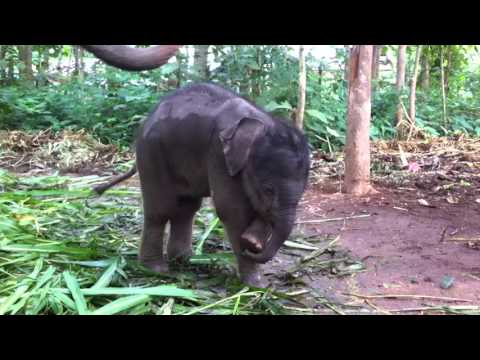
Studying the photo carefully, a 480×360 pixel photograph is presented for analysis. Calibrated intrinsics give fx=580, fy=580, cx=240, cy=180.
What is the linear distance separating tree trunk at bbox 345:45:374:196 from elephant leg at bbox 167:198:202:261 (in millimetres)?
2577

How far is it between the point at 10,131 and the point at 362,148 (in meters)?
6.19

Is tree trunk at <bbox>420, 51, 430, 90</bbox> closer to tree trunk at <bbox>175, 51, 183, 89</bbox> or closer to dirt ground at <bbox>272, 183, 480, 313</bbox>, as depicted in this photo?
tree trunk at <bbox>175, 51, 183, 89</bbox>

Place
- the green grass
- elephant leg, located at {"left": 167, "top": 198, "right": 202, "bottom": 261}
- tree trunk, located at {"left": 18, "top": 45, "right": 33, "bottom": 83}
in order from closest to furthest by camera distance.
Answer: the green grass
elephant leg, located at {"left": 167, "top": 198, "right": 202, "bottom": 261}
tree trunk, located at {"left": 18, "top": 45, "right": 33, "bottom": 83}

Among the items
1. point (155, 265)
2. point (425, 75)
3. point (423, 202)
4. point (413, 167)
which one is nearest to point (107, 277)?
point (155, 265)

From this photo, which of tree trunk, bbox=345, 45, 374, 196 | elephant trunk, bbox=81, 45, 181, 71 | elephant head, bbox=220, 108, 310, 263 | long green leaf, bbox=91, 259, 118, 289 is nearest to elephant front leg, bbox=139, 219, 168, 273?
long green leaf, bbox=91, 259, 118, 289

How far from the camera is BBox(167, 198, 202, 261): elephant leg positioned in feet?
13.6

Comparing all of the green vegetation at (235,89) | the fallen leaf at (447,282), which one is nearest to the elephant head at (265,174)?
the fallen leaf at (447,282)

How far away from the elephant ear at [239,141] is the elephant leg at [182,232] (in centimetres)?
73

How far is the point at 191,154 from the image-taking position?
12.5ft

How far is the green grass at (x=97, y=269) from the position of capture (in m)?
3.19

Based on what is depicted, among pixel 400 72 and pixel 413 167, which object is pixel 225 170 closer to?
pixel 413 167

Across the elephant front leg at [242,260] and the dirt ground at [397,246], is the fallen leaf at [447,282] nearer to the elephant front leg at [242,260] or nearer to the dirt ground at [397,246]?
the dirt ground at [397,246]

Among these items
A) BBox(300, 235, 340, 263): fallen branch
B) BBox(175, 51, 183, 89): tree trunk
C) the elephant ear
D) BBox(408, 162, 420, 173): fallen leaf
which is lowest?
BBox(300, 235, 340, 263): fallen branch

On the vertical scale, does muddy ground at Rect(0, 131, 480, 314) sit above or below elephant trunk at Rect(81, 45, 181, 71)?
below
